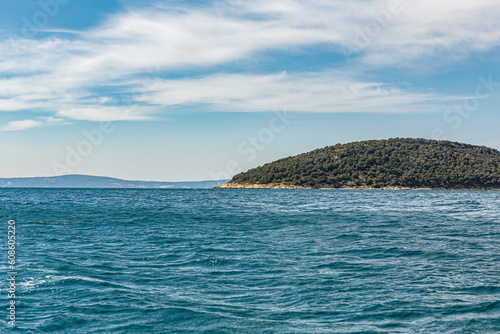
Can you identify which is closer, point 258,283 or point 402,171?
point 258,283

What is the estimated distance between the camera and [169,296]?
543 inches

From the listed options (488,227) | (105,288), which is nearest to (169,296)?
(105,288)

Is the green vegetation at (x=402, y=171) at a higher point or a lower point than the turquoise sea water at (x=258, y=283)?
higher

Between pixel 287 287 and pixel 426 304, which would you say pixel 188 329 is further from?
pixel 426 304

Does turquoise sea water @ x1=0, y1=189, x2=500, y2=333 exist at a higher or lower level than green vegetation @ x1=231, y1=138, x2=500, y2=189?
lower

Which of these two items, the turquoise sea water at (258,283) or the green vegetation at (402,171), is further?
the green vegetation at (402,171)

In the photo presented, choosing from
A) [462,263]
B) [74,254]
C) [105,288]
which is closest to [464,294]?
[462,263]

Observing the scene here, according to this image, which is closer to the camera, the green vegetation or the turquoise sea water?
the turquoise sea water

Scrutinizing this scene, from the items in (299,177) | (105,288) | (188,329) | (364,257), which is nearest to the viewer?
(188,329)

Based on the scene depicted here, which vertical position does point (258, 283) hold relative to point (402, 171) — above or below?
below

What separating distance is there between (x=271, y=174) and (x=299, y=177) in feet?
52.8

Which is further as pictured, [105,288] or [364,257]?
[364,257]

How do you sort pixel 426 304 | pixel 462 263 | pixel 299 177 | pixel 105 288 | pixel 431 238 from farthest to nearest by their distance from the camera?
pixel 299 177 < pixel 431 238 < pixel 462 263 < pixel 105 288 < pixel 426 304

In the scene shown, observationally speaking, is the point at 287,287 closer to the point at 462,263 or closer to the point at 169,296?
the point at 169,296
